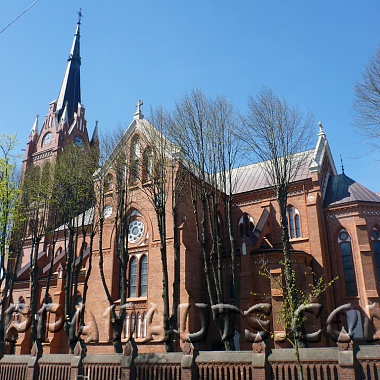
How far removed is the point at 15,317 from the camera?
30250 mm

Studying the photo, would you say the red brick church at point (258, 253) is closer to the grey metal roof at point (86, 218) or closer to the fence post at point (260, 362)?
the grey metal roof at point (86, 218)

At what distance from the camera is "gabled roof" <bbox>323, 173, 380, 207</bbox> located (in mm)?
25444

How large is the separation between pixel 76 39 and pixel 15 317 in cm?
3879

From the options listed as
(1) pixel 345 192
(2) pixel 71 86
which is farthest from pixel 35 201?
(2) pixel 71 86

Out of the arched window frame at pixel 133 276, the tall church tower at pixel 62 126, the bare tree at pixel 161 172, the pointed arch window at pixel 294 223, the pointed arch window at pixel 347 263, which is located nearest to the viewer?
the bare tree at pixel 161 172

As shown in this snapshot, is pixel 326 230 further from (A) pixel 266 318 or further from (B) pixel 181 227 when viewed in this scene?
(B) pixel 181 227

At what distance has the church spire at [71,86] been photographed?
49250 mm

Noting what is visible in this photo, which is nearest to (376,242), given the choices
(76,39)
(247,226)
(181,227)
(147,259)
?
(247,226)

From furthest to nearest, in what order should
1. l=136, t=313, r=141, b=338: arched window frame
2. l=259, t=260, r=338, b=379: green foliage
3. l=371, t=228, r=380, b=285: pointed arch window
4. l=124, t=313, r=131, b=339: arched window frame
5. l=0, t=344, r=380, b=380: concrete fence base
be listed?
l=371, t=228, r=380, b=285: pointed arch window < l=124, t=313, r=131, b=339: arched window frame < l=136, t=313, r=141, b=338: arched window frame < l=259, t=260, r=338, b=379: green foliage < l=0, t=344, r=380, b=380: concrete fence base

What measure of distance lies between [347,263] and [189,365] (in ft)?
47.3

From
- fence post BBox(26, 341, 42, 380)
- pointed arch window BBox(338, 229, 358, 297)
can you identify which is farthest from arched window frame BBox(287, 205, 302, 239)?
fence post BBox(26, 341, 42, 380)

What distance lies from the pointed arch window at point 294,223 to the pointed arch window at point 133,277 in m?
10.5

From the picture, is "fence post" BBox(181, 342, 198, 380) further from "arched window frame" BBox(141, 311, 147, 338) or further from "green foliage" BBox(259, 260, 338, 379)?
"arched window frame" BBox(141, 311, 147, 338)

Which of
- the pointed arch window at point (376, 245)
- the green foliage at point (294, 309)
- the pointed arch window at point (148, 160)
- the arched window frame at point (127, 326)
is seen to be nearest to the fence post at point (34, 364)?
the arched window frame at point (127, 326)
